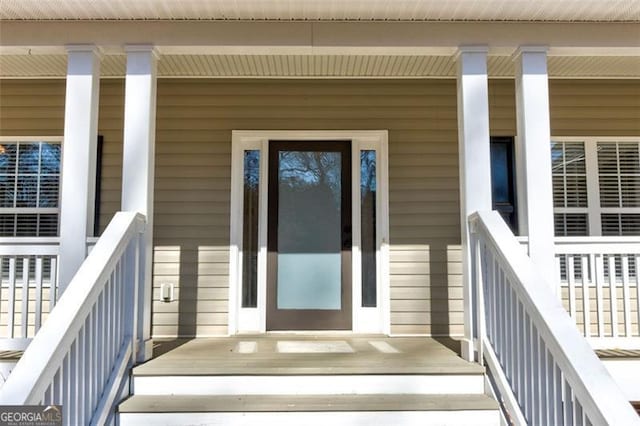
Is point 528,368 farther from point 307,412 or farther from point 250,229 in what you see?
point 250,229

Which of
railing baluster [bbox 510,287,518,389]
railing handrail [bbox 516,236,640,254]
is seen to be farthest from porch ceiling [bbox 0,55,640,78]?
railing baluster [bbox 510,287,518,389]

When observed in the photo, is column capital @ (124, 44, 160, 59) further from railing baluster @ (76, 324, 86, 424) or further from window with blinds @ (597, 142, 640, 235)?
window with blinds @ (597, 142, 640, 235)

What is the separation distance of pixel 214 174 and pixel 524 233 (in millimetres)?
2715

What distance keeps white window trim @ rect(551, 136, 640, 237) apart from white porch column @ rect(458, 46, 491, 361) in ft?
5.81

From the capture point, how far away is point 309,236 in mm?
4840

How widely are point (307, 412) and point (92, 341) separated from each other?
1.15m

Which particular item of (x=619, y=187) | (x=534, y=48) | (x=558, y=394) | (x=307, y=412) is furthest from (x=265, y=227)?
(x=619, y=187)

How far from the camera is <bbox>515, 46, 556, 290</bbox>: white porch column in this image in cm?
348

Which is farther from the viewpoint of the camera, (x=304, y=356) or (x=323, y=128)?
(x=323, y=128)

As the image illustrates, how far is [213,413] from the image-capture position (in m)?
2.78

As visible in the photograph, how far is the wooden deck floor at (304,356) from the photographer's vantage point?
120 inches

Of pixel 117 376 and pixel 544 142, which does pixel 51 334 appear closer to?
pixel 117 376

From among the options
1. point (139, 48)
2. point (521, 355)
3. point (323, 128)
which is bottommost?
point (521, 355)

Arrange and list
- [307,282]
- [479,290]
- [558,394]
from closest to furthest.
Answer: [558,394] → [479,290] → [307,282]
